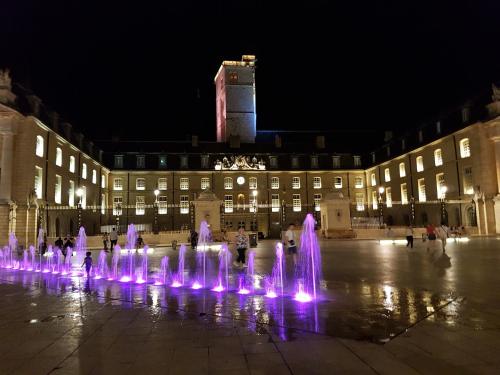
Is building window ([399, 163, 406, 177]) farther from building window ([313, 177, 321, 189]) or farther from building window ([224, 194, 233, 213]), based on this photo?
building window ([224, 194, 233, 213])

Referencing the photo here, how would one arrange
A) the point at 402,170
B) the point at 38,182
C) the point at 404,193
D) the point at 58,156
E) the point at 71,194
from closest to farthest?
the point at 38,182
the point at 58,156
the point at 71,194
the point at 404,193
the point at 402,170

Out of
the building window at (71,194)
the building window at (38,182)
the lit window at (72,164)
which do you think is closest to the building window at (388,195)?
the building window at (71,194)

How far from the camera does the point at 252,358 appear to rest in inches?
203


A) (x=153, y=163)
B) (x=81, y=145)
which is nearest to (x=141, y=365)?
(x=81, y=145)

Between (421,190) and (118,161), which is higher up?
(118,161)

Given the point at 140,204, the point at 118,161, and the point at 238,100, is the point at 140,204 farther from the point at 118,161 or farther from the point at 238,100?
the point at 238,100

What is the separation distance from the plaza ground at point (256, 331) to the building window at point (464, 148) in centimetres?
3643

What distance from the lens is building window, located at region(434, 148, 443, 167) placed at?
156 ft

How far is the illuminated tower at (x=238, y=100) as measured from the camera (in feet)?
248

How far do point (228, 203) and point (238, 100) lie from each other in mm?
22221

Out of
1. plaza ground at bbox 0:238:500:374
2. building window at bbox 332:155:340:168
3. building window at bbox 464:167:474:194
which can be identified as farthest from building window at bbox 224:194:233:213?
plaza ground at bbox 0:238:500:374

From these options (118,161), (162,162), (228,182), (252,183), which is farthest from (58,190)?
(252,183)

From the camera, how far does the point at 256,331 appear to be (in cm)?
641

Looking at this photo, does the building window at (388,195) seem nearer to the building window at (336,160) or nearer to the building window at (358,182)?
the building window at (358,182)
